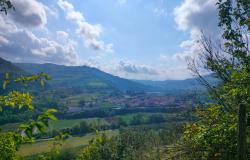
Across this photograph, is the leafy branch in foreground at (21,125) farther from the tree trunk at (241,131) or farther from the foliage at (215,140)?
the foliage at (215,140)

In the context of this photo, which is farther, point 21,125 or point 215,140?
point 215,140

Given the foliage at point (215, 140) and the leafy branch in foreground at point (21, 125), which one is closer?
the leafy branch in foreground at point (21, 125)

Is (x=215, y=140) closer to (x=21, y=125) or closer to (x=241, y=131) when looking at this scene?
(x=241, y=131)

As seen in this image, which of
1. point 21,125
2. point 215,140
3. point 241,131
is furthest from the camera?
point 215,140

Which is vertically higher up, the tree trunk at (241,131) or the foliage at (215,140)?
the tree trunk at (241,131)

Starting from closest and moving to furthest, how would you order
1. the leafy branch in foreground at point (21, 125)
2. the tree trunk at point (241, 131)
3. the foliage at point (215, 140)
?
the leafy branch in foreground at point (21, 125), the tree trunk at point (241, 131), the foliage at point (215, 140)

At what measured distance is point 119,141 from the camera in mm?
76062

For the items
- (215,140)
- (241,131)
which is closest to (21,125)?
(241,131)

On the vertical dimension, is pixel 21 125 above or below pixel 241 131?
above

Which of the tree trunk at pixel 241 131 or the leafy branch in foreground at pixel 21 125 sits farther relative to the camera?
the tree trunk at pixel 241 131

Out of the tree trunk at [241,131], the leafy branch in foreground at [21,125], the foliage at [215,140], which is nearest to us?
the leafy branch in foreground at [21,125]

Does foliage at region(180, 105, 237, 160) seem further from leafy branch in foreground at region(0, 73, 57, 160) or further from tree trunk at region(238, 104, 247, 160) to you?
leafy branch in foreground at region(0, 73, 57, 160)

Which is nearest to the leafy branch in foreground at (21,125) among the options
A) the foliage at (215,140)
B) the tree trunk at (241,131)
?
the tree trunk at (241,131)

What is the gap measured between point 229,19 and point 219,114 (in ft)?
21.8
